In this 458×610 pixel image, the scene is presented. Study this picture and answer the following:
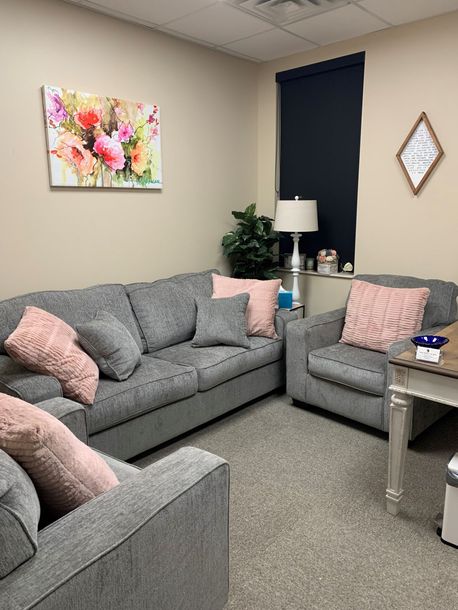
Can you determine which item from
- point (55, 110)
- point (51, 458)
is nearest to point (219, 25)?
point (55, 110)

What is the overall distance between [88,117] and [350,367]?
231 centimetres

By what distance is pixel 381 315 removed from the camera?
10.1 feet

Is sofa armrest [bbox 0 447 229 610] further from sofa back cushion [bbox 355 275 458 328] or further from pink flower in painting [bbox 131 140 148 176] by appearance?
pink flower in painting [bbox 131 140 148 176]

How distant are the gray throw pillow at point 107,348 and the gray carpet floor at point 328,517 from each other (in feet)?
1.77

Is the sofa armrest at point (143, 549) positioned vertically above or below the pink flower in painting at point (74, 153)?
below

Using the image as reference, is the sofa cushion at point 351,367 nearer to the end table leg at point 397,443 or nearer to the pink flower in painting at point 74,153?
the end table leg at point 397,443

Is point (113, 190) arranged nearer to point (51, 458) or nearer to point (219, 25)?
point (219, 25)

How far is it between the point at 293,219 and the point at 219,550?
272 cm

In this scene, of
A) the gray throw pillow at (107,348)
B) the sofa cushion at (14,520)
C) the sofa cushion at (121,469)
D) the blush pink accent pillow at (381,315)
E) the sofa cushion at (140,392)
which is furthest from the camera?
the blush pink accent pillow at (381,315)

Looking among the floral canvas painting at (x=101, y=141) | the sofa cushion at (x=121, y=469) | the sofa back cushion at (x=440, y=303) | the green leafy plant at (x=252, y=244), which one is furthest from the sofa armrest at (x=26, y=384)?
the sofa back cushion at (x=440, y=303)

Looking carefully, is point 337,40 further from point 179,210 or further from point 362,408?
point 362,408

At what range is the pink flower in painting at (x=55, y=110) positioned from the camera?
2.88 metres

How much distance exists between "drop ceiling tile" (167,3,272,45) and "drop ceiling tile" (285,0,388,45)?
27cm

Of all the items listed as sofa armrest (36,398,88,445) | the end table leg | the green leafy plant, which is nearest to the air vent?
the green leafy plant
